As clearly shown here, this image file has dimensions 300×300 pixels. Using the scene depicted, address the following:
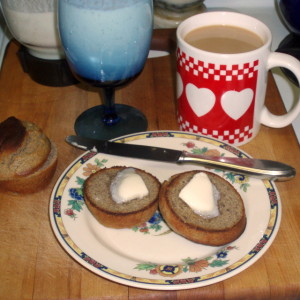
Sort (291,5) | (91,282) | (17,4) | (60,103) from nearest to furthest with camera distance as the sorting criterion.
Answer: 1. (91,282)
2. (17,4)
3. (60,103)
4. (291,5)

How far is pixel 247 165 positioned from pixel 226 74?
159 mm

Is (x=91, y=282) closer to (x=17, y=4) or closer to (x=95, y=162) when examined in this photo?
(x=95, y=162)

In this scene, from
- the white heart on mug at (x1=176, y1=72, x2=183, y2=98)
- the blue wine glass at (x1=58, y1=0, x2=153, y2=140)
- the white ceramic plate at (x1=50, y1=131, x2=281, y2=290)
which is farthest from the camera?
the white heart on mug at (x1=176, y1=72, x2=183, y2=98)

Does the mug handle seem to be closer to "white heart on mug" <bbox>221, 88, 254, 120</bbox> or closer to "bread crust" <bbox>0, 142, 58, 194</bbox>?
"white heart on mug" <bbox>221, 88, 254, 120</bbox>

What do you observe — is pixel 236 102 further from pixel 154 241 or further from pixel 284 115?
pixel 154 241

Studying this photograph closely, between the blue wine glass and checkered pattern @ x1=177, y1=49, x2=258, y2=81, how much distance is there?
3.8 inches

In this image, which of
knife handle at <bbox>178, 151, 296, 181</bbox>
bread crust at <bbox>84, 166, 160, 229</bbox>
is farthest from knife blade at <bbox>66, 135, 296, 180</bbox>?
bread crust at <bbox>84, 166, 160, 229</bbox>

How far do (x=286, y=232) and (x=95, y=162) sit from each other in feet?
1.11

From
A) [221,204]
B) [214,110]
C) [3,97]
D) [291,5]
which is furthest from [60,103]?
[291,5]

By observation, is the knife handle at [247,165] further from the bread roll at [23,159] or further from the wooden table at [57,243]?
the bread roll at [23,159]

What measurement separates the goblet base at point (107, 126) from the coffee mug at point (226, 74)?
0.30 feet

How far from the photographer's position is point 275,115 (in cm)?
93

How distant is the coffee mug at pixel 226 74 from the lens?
2.67 ft

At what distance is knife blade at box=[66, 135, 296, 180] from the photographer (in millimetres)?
785
